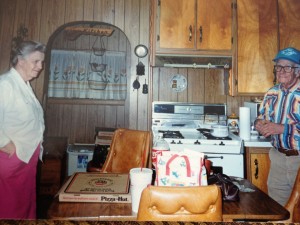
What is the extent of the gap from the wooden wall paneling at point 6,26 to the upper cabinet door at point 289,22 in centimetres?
Result: 266

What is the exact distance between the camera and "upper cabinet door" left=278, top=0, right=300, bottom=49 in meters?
2.51

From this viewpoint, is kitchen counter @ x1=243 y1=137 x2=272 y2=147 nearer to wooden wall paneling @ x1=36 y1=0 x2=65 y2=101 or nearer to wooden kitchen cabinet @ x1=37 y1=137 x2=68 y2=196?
wooden kitchen cabinet @ x1=37 y1=137 x2=68 y2=196

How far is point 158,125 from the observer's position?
2807mm

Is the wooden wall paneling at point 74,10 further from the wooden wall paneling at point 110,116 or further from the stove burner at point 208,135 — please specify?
the stove burner at point 208,135

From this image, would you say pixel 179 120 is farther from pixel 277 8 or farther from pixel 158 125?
pixel 277 8

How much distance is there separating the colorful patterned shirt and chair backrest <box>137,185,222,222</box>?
131cm

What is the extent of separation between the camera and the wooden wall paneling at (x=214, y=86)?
114 inches

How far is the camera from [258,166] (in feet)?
7.09

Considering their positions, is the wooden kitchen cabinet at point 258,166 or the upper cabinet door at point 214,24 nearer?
the wooden kitchen cabinet at point 258,166

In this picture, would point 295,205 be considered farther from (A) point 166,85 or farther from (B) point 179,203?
(A) point 166,85

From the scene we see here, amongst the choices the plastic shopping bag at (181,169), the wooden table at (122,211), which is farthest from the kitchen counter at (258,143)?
the plastic shopping bag at (181,169)

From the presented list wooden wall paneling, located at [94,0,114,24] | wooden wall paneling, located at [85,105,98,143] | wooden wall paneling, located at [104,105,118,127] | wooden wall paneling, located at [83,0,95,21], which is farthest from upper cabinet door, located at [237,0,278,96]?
wooden wall paneling, located at [85,105,98,143]

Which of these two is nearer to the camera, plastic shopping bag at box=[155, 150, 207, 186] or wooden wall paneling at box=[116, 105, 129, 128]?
plastic shopping bag at box=[155, 150, 207, 186]

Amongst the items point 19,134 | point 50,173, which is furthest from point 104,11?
point 50,173
